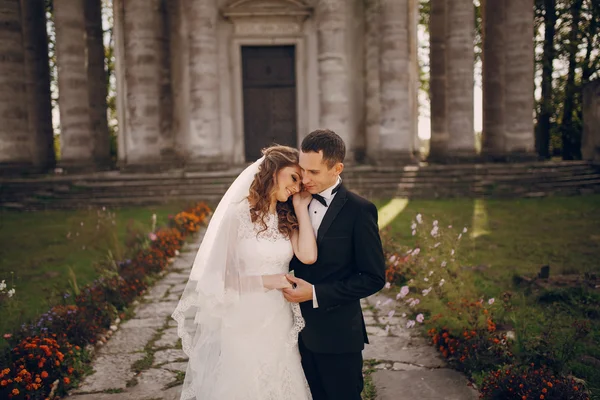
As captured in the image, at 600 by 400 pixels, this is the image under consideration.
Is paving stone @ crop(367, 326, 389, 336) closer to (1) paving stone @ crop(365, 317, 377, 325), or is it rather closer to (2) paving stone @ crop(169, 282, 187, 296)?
(1) paving stone @ crop(365, 317, 377, 325)

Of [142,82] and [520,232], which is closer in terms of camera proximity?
[520,232]

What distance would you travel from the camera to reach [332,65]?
17.7m

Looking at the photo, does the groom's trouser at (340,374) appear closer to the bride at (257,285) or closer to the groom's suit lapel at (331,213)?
the bride at (257,285)

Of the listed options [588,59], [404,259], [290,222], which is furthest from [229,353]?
[588,59]

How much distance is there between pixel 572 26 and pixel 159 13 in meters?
16.8

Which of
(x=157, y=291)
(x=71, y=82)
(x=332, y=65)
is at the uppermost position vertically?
(x=332, y=65)

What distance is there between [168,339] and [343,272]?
3452 mm

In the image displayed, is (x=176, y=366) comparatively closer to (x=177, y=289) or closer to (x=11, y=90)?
(x=177, y=289)

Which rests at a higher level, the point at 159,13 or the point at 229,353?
the point at 159,13

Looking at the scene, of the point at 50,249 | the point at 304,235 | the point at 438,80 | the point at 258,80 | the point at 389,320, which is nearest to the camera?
the point at 304,235

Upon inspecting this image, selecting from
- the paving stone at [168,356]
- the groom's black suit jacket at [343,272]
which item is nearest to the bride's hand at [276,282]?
the groom's black suit jacket at [343,272]

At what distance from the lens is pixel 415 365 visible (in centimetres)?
543

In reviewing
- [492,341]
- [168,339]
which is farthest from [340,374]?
[168,339]

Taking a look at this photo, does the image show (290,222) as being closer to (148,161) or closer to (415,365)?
(415,365)
